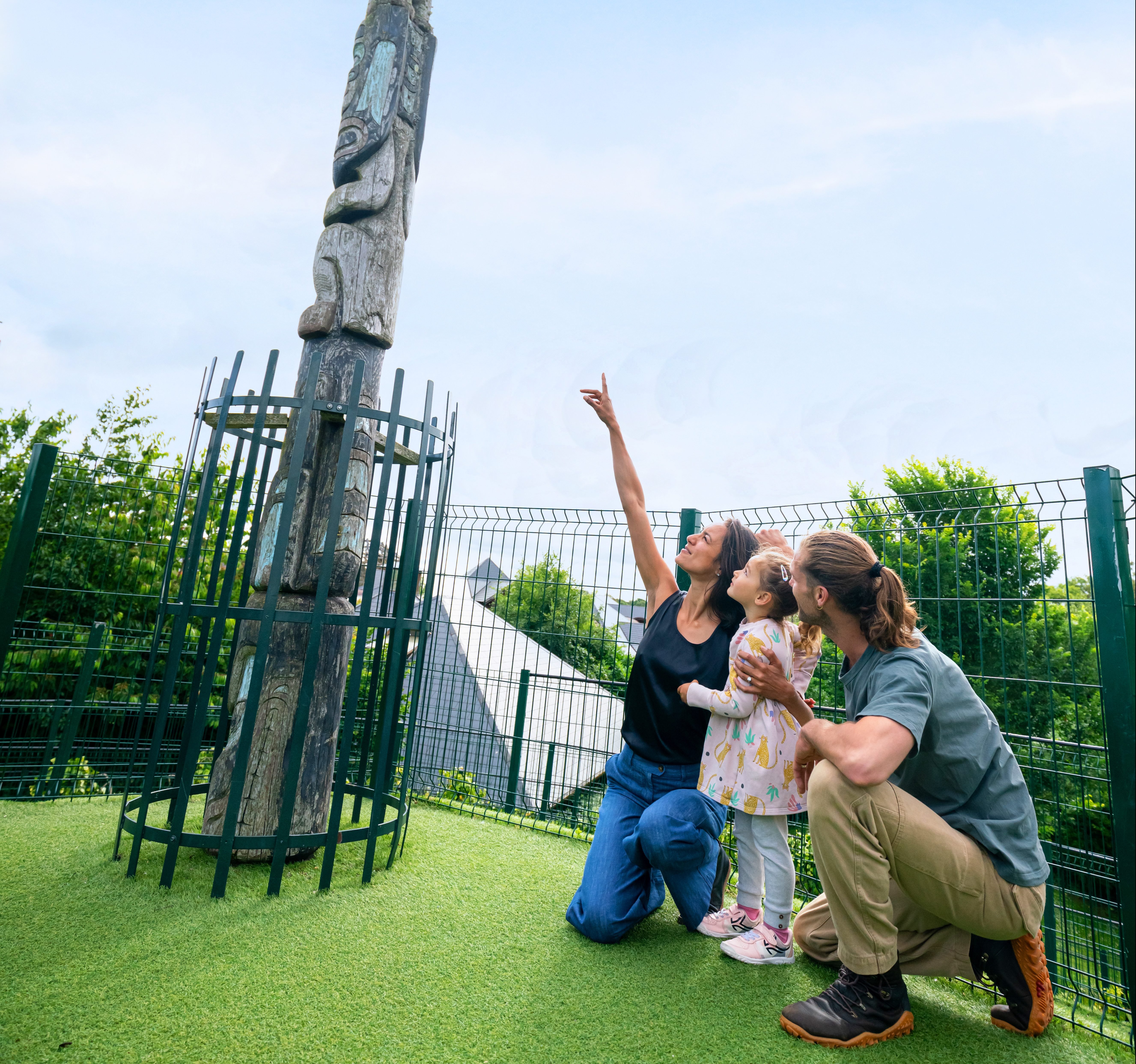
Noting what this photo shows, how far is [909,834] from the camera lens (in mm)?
2102

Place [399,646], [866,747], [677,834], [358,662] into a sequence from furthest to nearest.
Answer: [399,646]
[358,662]
[677,834]
[866,747]

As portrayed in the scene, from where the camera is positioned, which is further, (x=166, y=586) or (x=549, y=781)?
(x=549, y=781)

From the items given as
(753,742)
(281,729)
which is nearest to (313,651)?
(281,729)

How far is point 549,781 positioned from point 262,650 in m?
3.02

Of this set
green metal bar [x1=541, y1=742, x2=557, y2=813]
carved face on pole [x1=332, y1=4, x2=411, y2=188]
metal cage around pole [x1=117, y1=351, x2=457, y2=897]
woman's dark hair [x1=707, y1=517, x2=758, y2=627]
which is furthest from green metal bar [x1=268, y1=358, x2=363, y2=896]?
green metal bar [x1=541, y1=742, x2=557, y2=813]

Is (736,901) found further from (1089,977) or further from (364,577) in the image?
(364,577)

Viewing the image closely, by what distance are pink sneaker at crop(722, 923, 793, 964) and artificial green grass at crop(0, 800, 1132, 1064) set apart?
51 mm

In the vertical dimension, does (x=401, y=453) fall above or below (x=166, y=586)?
above

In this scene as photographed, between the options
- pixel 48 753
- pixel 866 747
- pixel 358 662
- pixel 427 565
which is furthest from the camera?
pixel 48 753

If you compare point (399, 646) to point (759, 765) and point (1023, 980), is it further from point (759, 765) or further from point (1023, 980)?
point (1023, 980)

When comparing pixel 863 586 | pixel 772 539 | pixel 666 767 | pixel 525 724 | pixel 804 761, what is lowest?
pixel 525 724

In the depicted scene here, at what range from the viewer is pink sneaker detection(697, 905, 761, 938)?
277cm

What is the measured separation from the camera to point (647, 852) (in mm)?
2713

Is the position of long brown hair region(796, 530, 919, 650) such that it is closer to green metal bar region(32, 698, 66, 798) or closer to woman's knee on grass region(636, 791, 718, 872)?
woman's knee on grass region(636, 791, 718, 872)
